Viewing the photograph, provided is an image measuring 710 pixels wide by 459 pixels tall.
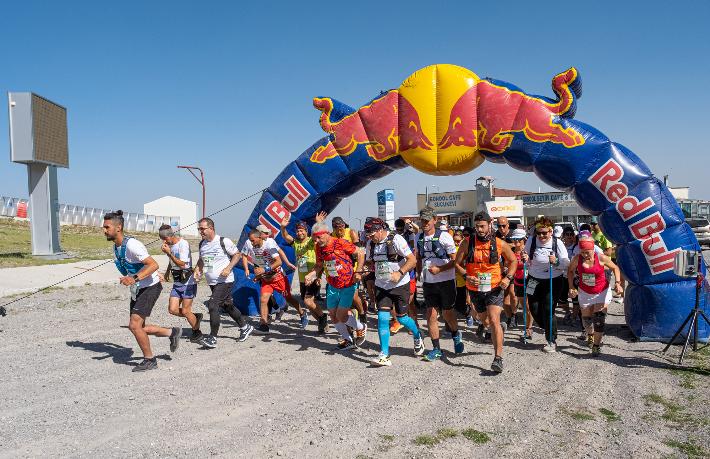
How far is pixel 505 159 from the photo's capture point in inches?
307

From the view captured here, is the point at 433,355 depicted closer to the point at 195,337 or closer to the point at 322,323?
the point at 322,323

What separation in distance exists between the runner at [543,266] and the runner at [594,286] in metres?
0.43

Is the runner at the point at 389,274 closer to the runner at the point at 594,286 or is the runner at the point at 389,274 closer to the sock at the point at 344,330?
the sock at the point at 344,330

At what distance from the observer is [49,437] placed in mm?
3896

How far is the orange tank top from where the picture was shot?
549 cm

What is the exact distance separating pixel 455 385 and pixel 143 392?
3168mm

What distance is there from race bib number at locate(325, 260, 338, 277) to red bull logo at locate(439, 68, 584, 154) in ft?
9.95

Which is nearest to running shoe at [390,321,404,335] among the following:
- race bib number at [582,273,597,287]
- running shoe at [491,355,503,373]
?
running shoe at [491,355,503,373]

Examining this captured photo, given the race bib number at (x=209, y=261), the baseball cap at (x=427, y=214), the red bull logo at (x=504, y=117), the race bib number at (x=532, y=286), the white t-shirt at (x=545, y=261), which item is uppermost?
the red bull logo at (x=504, y=117)

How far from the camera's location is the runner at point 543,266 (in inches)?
256

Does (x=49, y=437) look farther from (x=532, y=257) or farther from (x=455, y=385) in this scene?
(x=532, y=257)

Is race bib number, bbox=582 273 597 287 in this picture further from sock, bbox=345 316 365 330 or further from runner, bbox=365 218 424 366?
sock, bbox=345 316 365 330

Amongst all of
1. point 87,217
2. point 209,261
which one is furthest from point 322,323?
point 87,217

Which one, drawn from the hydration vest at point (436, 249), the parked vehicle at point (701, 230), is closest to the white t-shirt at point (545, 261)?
the hydration vest at point (436, 249)
